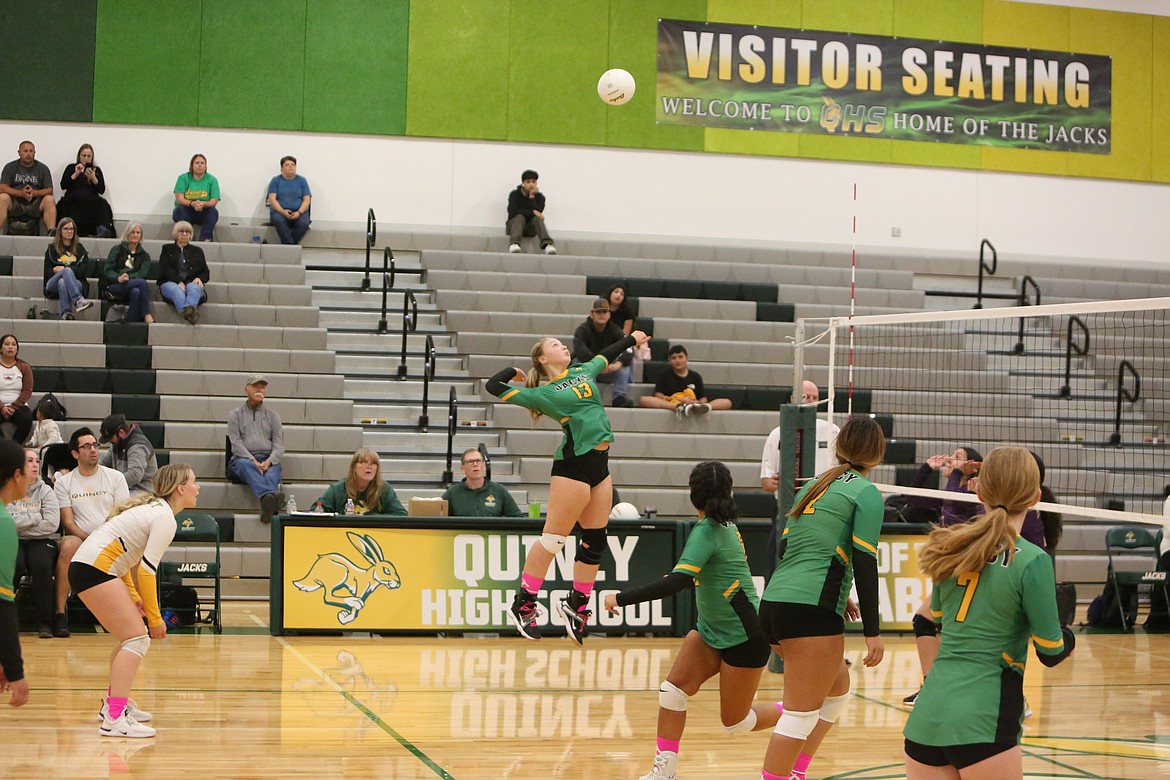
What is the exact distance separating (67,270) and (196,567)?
527cm

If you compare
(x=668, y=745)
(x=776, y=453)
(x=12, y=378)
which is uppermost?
(x=12, y=378)

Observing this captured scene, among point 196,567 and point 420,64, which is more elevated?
point 420,64

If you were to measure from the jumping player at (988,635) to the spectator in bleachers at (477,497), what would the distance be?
8035mm

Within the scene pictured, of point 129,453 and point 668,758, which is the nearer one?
point 668,758

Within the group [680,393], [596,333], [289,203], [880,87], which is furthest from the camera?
[880,87]

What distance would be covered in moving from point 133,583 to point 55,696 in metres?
1.38

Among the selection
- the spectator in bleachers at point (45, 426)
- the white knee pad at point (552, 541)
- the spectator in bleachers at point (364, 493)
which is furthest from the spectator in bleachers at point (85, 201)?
the white knee pad at point (552, 541)

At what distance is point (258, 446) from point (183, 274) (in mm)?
3117

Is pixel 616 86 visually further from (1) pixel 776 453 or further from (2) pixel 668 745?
(2) pixel 668 745

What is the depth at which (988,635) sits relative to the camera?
4004 mm

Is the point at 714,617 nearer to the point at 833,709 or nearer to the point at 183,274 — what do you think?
the point at 833,709

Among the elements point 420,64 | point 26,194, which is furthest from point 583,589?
point 420,64

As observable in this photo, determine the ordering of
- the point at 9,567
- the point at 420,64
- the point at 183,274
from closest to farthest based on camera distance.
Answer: the point at 9,567 < the point at 183,274 < the point at 420,64

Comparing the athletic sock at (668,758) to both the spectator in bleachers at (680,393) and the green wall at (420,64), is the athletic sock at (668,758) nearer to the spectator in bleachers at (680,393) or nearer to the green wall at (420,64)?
the spectator in bleachers at (680,393)
